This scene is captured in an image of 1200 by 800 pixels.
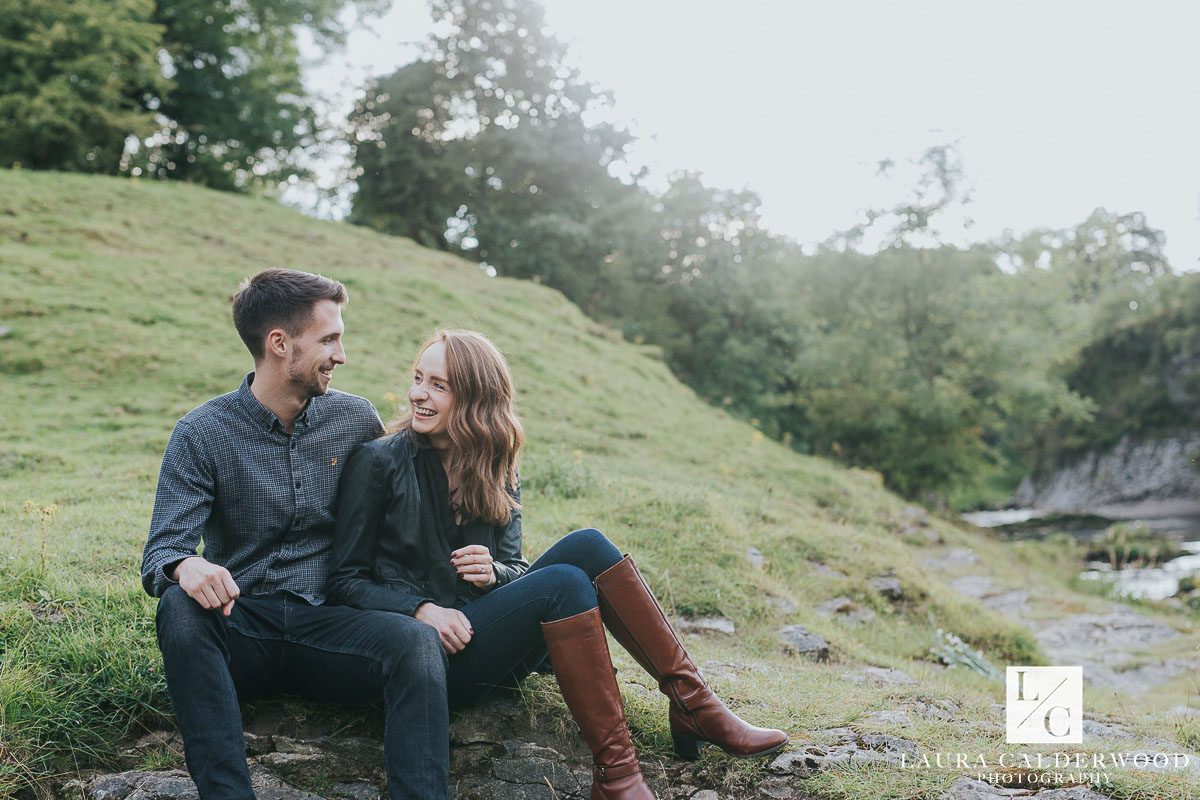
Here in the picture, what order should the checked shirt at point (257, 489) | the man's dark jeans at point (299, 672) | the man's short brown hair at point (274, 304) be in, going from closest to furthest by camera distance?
the man's dark jeans at point (299, 672) < the checked shirt at point (257, 489) < the man's short brown hair at point (274, 304)

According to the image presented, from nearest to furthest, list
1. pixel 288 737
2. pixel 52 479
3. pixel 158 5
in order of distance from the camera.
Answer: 1. pixel 288 737
2. pixel 52 479
3. pixel 158 5

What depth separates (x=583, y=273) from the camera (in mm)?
26922

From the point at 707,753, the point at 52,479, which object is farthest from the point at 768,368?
the point at 707,753

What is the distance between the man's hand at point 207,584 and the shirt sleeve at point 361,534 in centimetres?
48

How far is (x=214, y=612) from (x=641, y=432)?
985 cm

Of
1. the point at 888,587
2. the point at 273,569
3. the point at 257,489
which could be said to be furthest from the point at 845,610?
the point at 257,489

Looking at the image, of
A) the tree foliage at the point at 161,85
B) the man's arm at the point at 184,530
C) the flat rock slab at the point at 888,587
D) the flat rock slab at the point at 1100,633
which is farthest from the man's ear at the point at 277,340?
the tree foliage at the point at 161,85

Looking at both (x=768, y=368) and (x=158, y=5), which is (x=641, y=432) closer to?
(x=768, y=368)

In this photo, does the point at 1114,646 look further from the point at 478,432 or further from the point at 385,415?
the point at 478,432

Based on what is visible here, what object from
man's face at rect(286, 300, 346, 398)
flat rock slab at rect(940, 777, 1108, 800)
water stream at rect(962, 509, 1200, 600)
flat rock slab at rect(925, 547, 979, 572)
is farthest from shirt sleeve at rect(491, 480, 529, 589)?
water stream at rect(962, 509, 1200, 600)

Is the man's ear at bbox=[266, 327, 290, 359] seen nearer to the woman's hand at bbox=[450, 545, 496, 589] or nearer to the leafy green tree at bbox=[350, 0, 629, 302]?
the woman's hand at bbox=[450, 545, 496, 589]

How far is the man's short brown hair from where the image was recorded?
364cm

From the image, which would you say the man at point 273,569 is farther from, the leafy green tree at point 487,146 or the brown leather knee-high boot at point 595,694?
the leafy green tree at point 487,146

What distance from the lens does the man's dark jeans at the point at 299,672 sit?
295 cm
